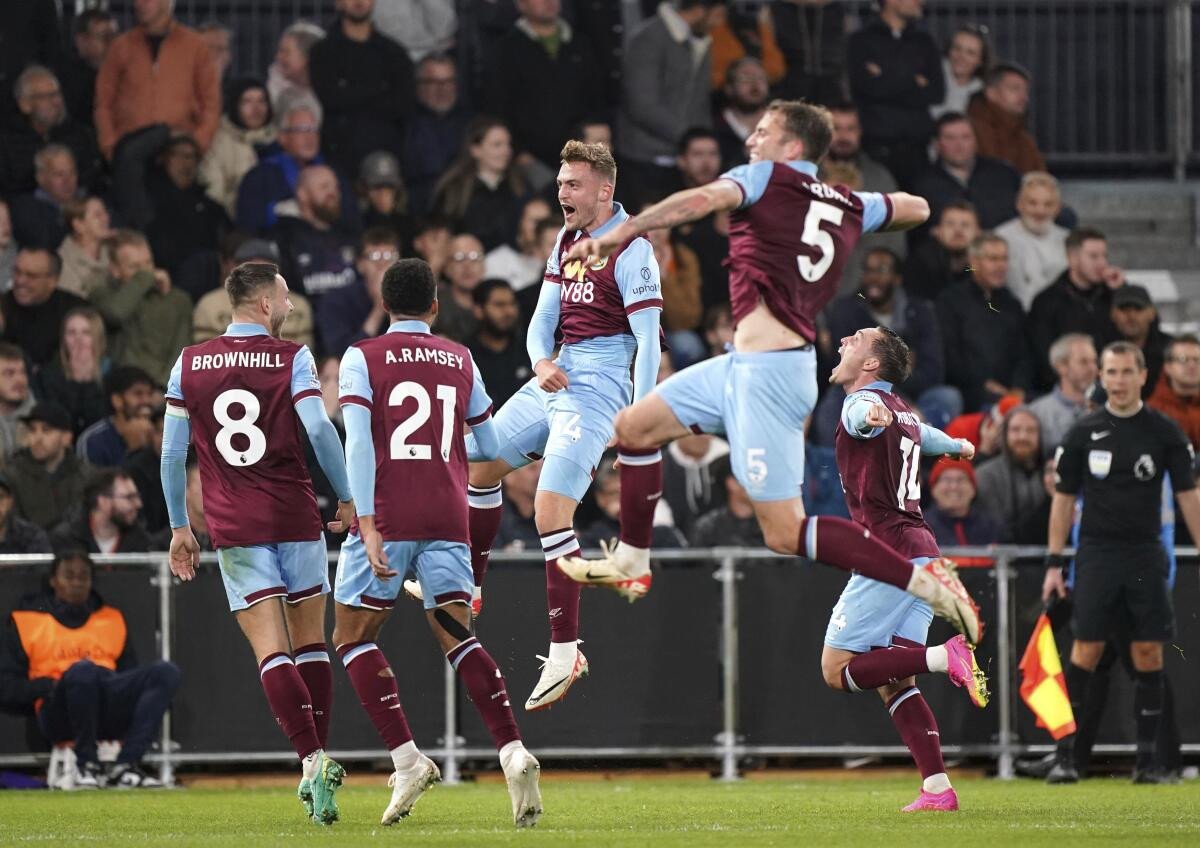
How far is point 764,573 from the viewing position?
542 inches

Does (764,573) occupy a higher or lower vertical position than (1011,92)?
lower

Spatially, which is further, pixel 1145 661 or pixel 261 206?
pixel 261 206

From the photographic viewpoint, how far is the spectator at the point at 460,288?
51.6 feet

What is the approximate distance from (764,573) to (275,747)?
343 centimetres

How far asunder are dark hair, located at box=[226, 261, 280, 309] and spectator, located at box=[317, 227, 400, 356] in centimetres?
585

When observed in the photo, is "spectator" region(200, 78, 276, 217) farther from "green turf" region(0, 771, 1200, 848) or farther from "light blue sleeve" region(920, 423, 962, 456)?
"light blue sleeve" region(920, 423, 962, 456)

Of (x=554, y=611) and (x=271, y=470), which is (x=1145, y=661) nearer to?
(x=554, y=611)

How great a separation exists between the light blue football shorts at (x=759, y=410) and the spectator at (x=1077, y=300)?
767 cm

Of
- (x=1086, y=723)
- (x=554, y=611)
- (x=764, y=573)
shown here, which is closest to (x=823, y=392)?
(x=764, y=573)

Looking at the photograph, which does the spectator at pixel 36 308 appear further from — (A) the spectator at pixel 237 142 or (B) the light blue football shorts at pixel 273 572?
(B) the light blue football shorts at pixel 273 572

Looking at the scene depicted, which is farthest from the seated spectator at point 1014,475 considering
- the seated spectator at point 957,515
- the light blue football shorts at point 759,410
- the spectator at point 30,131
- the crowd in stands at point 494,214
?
the spectator at point 30,131

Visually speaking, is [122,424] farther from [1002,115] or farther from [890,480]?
[1002,115]

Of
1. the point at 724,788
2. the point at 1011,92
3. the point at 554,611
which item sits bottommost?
the point at 724,788

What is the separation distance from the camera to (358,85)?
1747 centimetres
